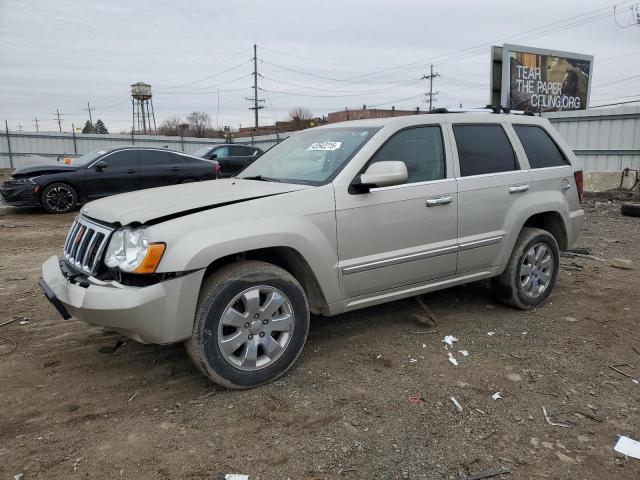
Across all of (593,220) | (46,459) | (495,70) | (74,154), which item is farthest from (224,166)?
(46,459)

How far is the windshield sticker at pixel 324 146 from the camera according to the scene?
3.98 meters

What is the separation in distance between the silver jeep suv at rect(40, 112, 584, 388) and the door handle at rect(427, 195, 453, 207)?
0.01 m

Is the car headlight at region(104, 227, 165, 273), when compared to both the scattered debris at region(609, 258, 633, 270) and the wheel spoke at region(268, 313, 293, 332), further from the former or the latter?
the scattered debris at region(609, 258, 633, 270)

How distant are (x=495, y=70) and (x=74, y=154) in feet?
67.2

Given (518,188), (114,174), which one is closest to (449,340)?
(518,188)

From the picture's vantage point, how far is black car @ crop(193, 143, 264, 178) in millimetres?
16547

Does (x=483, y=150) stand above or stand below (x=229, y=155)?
above

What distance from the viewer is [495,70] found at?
16438mm

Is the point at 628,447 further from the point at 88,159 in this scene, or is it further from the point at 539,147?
the point at 88,159

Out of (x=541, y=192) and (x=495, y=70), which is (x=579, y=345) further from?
(x=495, y=70)

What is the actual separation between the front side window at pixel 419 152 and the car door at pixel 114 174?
29.0ft

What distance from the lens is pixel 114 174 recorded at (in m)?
11.4

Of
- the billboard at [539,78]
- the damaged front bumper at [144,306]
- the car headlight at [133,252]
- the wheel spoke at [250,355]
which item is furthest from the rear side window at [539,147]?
the billboard at [539,78]

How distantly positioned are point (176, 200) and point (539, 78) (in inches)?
679
